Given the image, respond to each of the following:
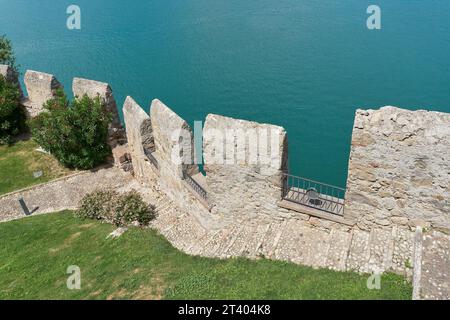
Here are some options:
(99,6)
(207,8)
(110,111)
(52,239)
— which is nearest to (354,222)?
(52,239)

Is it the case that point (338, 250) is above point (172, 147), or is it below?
below

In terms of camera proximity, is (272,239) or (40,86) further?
(40,86)

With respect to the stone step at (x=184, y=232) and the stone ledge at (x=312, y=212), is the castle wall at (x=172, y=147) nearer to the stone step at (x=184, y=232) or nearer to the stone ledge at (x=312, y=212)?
the stone step at (x=184, y=232)

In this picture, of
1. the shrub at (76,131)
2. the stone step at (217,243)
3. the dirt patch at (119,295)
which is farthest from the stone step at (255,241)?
the shrub at (76,131)

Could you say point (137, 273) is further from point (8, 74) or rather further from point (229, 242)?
point (8, 74)
